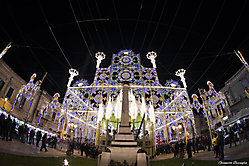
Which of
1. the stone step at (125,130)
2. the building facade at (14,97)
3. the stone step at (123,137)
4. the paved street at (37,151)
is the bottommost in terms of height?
the paved street at (37,151)

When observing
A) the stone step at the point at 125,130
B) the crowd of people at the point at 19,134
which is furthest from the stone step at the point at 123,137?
the crowd of people at the point at 19,134

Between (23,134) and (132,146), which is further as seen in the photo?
(23,134)

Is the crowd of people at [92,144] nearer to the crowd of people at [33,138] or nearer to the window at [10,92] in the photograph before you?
the crowd of people at [33,138]

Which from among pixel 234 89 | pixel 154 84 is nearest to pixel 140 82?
pixel 154 84

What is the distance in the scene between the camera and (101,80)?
48.6 ft

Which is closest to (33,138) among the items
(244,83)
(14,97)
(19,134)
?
(19,134)

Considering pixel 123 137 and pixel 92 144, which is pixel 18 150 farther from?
pixel 92 144

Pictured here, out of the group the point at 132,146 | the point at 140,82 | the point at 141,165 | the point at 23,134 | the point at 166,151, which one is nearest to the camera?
the point at 141,165

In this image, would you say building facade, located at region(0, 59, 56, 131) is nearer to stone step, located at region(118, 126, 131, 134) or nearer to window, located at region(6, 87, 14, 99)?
window, located at region(6, 87, 14, 99)

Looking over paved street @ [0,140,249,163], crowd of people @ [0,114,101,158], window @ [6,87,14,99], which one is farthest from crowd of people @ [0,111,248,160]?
window @ [6,87,14,99]

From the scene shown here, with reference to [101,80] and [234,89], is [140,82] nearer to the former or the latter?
[101,80]

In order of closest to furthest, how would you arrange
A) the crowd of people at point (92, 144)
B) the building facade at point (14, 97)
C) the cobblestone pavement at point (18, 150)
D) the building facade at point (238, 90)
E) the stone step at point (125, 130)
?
the cobblestone pavement at point (18, 150) < the stone step at point (125, 130) < the crowd of people at point (92, 144) < the building facade at point (14, 97) < the building facade at point (238, 90)

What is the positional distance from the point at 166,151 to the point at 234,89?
56.5ft

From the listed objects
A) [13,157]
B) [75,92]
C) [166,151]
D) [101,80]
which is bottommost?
[166,151]
